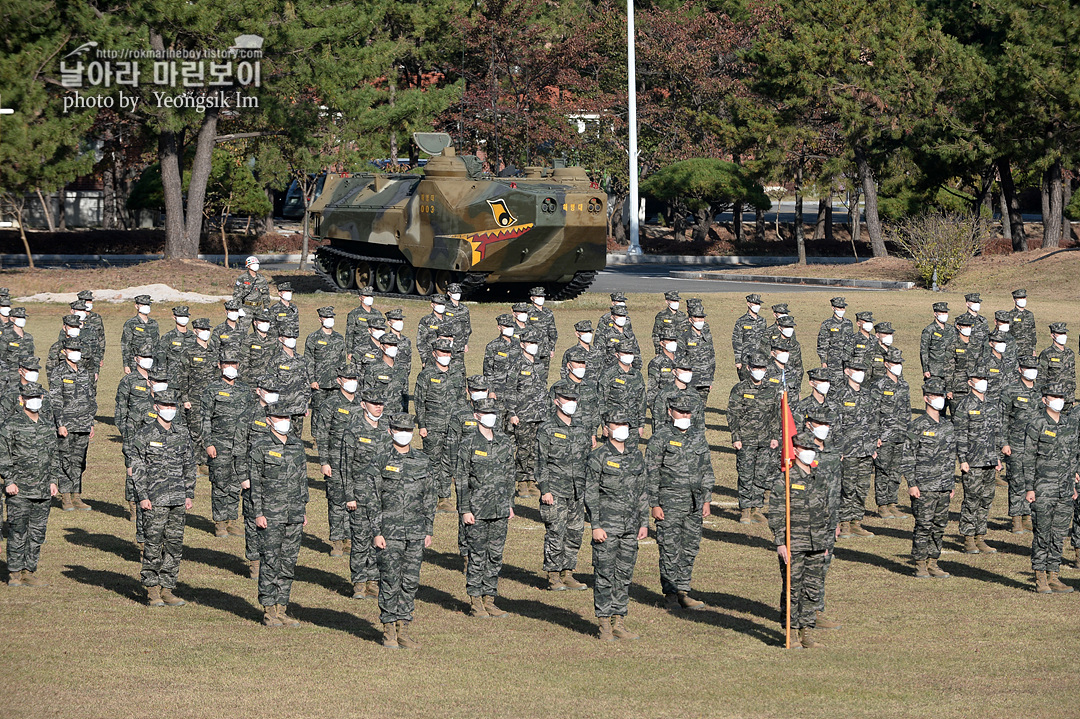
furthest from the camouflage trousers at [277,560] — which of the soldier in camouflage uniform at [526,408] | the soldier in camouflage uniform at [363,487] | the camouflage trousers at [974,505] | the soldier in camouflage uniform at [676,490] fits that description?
the camouflage trousers at [974,505]

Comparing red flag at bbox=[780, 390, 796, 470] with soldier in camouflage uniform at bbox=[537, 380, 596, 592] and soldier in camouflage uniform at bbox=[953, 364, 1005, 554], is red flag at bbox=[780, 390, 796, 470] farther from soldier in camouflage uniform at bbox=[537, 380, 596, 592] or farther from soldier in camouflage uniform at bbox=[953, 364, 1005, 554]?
soldier in camouflage uniform at bbox=[953, 364, 1005, 554]

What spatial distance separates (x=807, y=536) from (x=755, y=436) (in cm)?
447

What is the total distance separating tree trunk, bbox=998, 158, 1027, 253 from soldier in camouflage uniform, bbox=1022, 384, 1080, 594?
3619cm

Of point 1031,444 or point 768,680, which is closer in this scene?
point 768,680

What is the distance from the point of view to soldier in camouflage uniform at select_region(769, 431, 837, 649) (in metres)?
11.4

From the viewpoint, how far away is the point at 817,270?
47375 millimetres

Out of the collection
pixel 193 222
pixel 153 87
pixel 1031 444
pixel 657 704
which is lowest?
pixel 657 704

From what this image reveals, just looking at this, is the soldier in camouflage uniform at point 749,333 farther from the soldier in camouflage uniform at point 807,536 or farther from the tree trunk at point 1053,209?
the tree trunk at point 1053,209

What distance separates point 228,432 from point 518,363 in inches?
145

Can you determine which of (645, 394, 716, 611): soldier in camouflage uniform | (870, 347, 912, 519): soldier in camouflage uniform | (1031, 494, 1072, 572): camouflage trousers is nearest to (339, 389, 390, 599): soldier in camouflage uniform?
(645, 394, 716, 611): soldier in camouflage uniform

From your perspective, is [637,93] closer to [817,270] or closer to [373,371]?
[817,270]

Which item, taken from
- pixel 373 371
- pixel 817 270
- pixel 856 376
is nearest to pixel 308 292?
pixel 817 270

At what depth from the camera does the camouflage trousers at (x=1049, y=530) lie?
13.0m

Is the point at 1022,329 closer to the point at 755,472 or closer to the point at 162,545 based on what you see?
the point at 755,472
